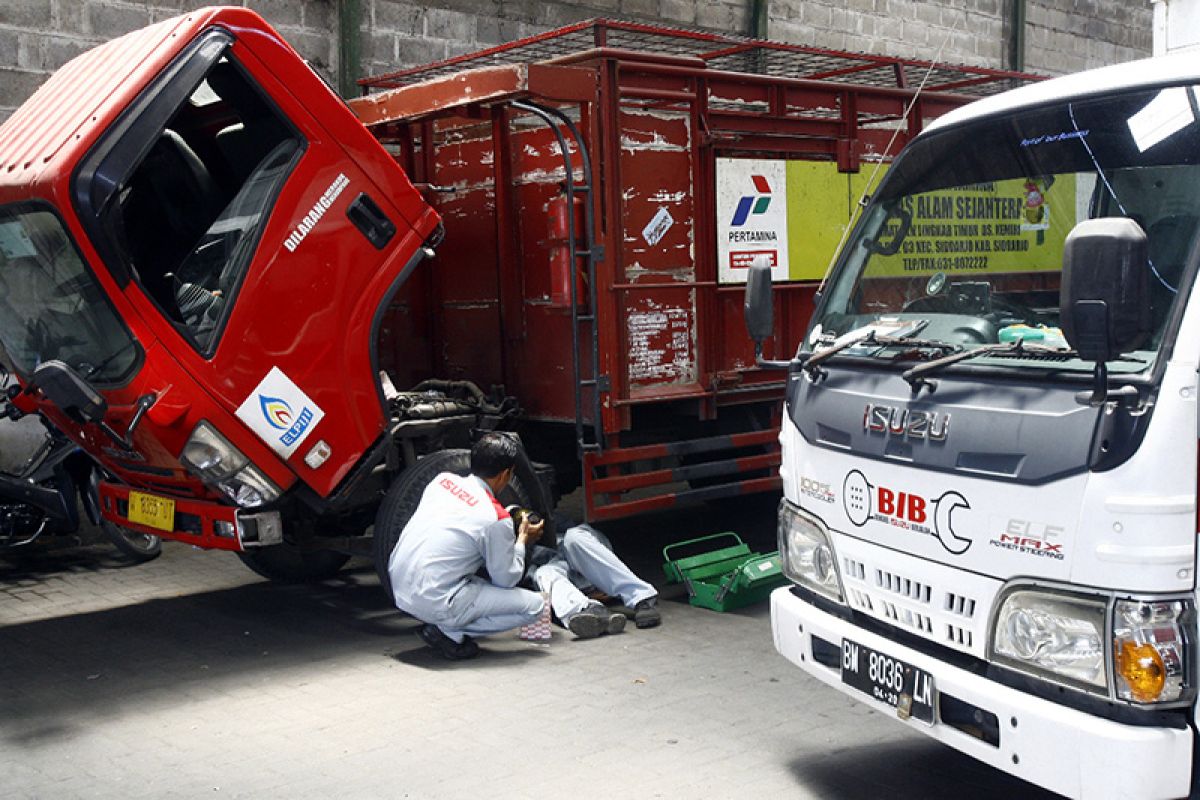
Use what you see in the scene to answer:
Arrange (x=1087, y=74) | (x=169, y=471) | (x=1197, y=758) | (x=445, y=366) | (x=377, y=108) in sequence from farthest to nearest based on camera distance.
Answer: (x=445, y=366) → (x=377, y=108) → (x=169, y=471) → (x=1087, y=74) → (x=1197, y=758)

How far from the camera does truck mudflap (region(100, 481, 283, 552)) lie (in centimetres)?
572

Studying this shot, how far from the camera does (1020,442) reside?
328cm

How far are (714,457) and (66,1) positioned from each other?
202 inches

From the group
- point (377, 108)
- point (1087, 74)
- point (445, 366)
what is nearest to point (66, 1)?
point (377, 108)

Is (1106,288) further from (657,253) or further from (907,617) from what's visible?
(657,253)

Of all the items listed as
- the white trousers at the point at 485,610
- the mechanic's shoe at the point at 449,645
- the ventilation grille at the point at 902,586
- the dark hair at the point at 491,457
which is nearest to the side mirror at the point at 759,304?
the ventilation grille at the point at 902,586

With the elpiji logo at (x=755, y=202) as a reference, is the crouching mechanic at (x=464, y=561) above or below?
below

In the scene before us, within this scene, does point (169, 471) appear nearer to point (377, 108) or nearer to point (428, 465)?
→ point (428, 465)

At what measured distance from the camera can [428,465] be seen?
6.38m

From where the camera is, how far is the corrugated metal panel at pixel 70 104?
5.33 metres

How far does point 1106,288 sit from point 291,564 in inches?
212

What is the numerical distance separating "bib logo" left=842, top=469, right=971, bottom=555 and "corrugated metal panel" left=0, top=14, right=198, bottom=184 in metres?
3.48

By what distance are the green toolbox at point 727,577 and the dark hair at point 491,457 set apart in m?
1.41

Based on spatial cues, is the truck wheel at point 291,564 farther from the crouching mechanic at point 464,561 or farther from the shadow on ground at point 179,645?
the crouching mechanic at point 464,561
